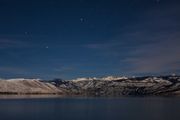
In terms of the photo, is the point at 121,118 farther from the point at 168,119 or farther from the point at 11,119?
the point at 11,119

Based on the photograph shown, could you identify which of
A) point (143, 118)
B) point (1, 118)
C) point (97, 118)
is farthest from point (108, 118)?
point (1, 118)

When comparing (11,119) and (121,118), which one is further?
(121,118)

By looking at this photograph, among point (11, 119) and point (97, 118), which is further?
point (97, 118)

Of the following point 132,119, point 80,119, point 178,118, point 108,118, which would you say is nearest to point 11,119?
point 80,119

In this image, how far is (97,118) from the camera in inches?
3885

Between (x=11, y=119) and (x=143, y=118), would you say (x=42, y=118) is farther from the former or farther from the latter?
(x=143, y=118)

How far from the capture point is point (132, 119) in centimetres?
9506

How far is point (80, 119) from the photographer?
95875mm

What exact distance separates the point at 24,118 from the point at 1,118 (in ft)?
21.3

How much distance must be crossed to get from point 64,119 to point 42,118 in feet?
21.6

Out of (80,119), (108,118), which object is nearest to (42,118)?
(80,119)

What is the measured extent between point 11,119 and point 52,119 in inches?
452

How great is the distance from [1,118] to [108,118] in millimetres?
31201

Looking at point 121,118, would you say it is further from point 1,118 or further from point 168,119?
point 1,118
